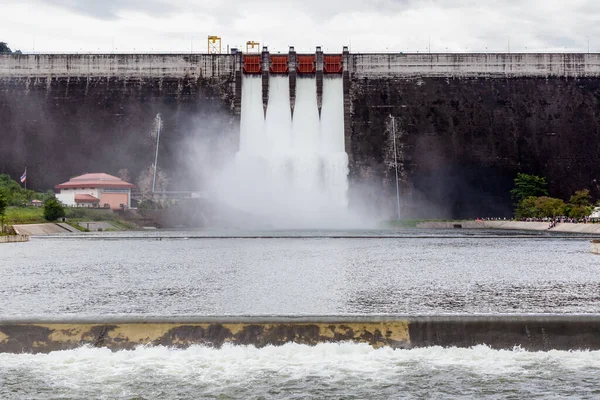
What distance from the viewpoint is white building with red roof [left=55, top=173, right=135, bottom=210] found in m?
72.6

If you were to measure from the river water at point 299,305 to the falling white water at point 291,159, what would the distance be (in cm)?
3579

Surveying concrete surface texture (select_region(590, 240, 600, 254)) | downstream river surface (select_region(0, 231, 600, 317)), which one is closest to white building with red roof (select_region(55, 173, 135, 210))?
downstream river surface (select_region(0, 231, 600, 317))

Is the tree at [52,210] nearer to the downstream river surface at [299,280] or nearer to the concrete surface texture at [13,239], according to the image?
the concrete surface texture at [13,239]

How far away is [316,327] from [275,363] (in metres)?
0.93

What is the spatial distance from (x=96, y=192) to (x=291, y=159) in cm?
1873

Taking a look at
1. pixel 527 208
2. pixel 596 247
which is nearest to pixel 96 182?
pixel 527 208

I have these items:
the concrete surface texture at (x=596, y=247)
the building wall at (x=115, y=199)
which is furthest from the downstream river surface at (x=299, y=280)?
the building wall at (x=115, y=199)

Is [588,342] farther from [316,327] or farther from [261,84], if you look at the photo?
[261,84]

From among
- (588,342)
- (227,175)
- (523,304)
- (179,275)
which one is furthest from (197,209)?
(588,342)

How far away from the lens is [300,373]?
11117 millimetres

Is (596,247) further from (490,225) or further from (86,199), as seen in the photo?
(86,199)

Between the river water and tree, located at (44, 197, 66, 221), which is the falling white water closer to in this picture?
tree, located at (44, 197, 66, 221)

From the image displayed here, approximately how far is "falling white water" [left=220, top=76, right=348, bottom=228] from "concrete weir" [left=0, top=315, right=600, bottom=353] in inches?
2348

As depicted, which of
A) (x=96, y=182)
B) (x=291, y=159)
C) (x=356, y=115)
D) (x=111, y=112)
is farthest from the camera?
(x=111, y=112)
